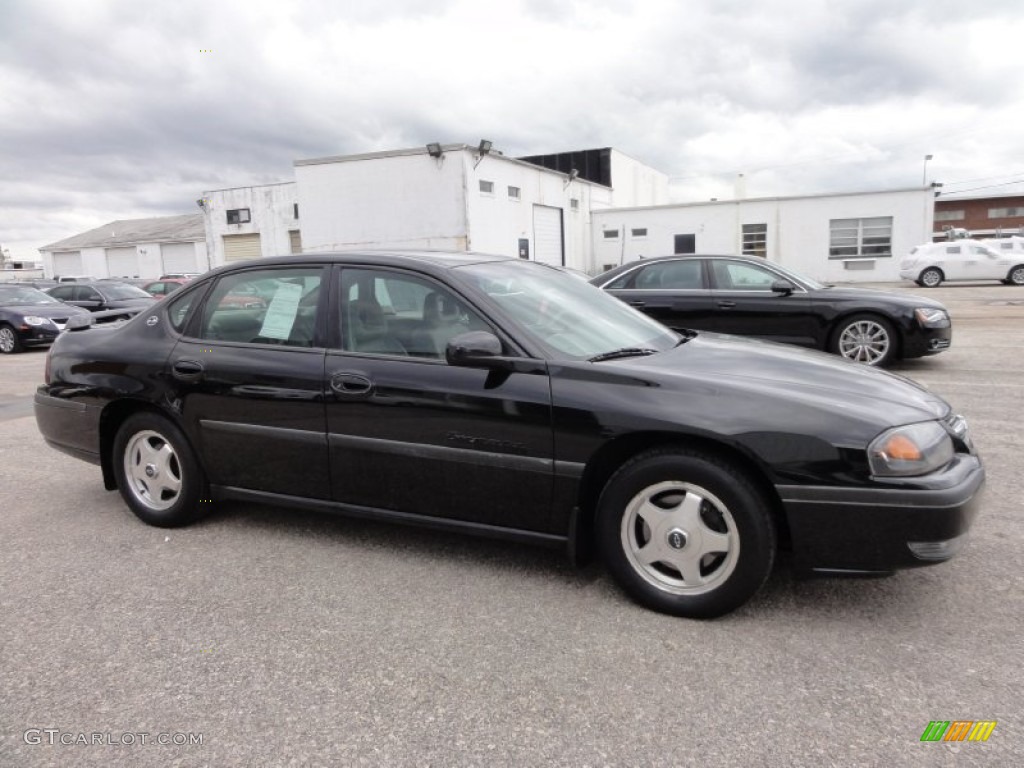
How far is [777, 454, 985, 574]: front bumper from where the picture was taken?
2652mm

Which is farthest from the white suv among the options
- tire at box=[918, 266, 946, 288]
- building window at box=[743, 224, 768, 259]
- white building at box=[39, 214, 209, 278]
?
white building at box=[39, 214, 209, 278]

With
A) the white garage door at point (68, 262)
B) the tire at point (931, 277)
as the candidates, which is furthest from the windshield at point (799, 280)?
the white garage door at point (68, 262)

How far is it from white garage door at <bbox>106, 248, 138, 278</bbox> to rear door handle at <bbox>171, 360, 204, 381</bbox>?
52.7m

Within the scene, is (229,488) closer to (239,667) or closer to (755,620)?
(239,667)

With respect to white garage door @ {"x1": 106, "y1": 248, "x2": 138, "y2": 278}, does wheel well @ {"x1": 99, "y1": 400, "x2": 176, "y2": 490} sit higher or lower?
lower

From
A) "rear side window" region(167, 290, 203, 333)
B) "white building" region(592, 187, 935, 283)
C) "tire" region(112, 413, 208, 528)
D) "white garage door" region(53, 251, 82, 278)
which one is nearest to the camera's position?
"tire" region(112, 413, 208, 528)

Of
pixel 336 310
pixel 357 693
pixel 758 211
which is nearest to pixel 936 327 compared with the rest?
pixel 336 310

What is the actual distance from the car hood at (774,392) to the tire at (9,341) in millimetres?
15272

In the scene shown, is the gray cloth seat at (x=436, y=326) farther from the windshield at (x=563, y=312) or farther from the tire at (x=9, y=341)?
the tire at (x=9, y=341)

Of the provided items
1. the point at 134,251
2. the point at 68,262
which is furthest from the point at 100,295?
the point at 68,262

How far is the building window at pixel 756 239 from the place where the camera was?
30656 millimetres

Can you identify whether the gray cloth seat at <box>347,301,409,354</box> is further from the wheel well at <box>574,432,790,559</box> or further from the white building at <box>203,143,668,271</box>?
the white building at <box>203,143,668,271</box>

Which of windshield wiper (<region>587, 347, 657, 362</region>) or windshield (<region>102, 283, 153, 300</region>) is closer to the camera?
windshield wiper (<region>587, 347, 657, 362</region>)

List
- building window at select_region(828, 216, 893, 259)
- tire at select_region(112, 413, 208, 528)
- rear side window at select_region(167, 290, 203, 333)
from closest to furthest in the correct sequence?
tire at select_region(112, 413, 208, 528) < rear side window at select_region(167, 290, 203, 333) < building window at select_region(828, 216, 893, 259)
